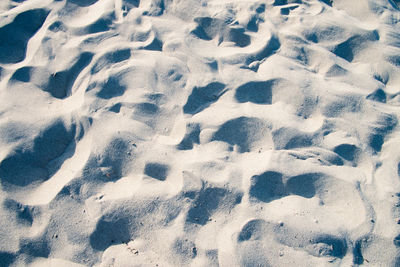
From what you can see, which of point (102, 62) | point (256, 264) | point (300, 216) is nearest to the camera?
point (256, 264)

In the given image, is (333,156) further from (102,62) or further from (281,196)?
(102,62)

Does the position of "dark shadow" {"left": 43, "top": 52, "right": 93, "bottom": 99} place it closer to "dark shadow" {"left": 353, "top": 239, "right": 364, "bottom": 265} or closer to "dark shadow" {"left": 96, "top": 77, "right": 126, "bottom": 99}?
"dark shadow" {"left": 96, "top": 77, "right": 126, "bottom": 99}

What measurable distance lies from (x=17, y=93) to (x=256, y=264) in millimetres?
1697

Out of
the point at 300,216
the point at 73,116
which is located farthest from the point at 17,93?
the point at 300,216

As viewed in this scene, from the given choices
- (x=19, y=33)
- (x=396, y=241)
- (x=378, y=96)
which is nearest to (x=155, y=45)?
(x=19, y=33)

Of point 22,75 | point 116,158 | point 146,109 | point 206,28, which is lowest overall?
point 116,158

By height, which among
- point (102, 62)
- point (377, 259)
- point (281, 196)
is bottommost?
point (377, 259)

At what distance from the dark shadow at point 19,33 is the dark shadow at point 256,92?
150 centimetres

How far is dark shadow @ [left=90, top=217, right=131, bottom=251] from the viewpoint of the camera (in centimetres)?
136

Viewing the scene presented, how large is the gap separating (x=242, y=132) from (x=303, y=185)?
1.43 ft

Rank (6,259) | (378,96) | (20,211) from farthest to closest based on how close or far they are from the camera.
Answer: (378,96), (20,211), (6,259)

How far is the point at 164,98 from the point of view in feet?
5.82

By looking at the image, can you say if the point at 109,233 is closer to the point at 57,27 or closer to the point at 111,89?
the point at 111,89

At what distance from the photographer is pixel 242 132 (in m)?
1.67
